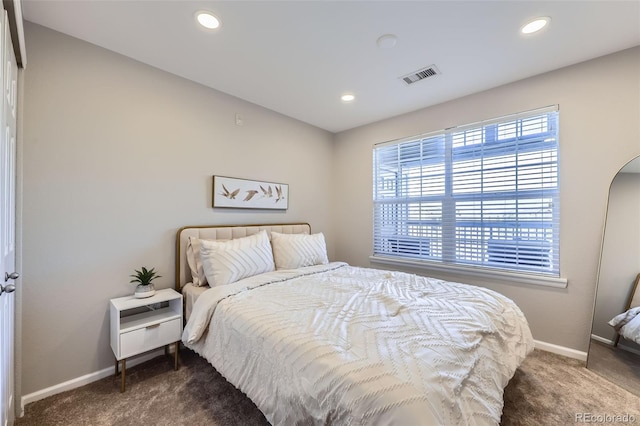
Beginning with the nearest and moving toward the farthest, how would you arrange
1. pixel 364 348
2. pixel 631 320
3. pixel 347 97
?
pixel 364 348 < pixel 631 320 < pixel 347 97

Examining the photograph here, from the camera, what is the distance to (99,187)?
197cm

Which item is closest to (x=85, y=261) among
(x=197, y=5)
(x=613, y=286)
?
(x=197, y=5)

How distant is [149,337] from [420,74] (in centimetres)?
314

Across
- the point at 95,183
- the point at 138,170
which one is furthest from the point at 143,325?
the point at 138,170

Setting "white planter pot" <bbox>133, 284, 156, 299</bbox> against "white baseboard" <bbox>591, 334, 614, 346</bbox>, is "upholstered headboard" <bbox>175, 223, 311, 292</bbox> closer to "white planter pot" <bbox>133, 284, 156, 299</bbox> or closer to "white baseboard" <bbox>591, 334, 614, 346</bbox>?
"white planter pot" <bbox>133, 284, 156, 299</bbox>

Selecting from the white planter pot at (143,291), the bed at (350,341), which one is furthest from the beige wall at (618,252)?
the white planter pot at (143,291)

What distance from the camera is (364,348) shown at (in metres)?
1.16

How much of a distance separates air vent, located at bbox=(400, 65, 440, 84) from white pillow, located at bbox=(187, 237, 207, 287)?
2473 millimetres

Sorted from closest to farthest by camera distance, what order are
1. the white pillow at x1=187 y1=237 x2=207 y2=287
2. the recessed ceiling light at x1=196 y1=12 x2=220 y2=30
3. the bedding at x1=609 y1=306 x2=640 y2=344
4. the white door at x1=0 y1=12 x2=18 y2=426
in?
the white door at x1=0 y1=12 x2=18 y2=426
the recessed ceiling light at x1=196 y1=12 x2=220 y2=30
the bedding at x1=609 y1=306 x2=640 y2=344
the white pillow at x1=187 y1=237 x2=207 y2=287

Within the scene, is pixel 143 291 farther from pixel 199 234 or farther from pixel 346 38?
pixel 346 38

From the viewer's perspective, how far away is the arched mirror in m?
1.95

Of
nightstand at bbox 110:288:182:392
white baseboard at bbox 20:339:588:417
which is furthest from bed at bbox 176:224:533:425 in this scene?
white baseboard at bbox 20:339:588:417

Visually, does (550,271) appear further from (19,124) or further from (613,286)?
(19,124)

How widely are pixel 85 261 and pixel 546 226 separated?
3.87 m
